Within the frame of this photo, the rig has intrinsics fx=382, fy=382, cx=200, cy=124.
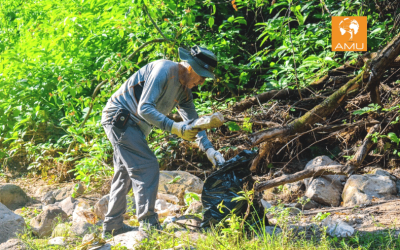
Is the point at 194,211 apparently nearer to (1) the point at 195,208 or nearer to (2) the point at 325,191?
(1) the point at 195,208

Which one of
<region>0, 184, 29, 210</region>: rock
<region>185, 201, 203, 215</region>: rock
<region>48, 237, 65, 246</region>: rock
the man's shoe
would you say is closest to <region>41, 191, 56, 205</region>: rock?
<region>0, 184, 29, 210</region>: rock

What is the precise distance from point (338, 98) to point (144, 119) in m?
2.73

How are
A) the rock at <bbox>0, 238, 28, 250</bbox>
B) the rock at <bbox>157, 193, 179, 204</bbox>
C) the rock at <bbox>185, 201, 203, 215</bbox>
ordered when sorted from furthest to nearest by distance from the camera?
the rock at <bbox>157, 193, 179, 204</bbox> → the rock at <bbox>185, 201, 203, 215</bbox> → the rock at <bbox>0, 238, 28, 250</bbox>

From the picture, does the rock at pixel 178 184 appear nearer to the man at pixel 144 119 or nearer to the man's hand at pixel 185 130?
the man at pixel 144 119

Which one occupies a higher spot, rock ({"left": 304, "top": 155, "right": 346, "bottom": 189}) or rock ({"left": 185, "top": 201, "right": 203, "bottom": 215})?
rock ({"left": 304, "top": 155, "right": 346, "bottom": 189})

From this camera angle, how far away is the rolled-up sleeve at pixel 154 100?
2.88 m

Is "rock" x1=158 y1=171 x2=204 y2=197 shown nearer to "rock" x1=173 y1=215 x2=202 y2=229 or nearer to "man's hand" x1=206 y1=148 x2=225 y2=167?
"rock" x1=173 y1=215 x2=202 y2=229

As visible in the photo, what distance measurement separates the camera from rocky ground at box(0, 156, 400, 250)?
308 centimetres

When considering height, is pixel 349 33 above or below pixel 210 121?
above

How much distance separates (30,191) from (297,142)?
4278 mm

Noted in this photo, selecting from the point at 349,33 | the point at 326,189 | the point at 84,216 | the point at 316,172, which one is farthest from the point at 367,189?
the point at 84,216

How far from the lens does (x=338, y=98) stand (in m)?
4.67

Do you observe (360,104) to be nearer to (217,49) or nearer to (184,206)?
(217,49)

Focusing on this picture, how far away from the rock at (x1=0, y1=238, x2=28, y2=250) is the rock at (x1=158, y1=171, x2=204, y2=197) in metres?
1.79
